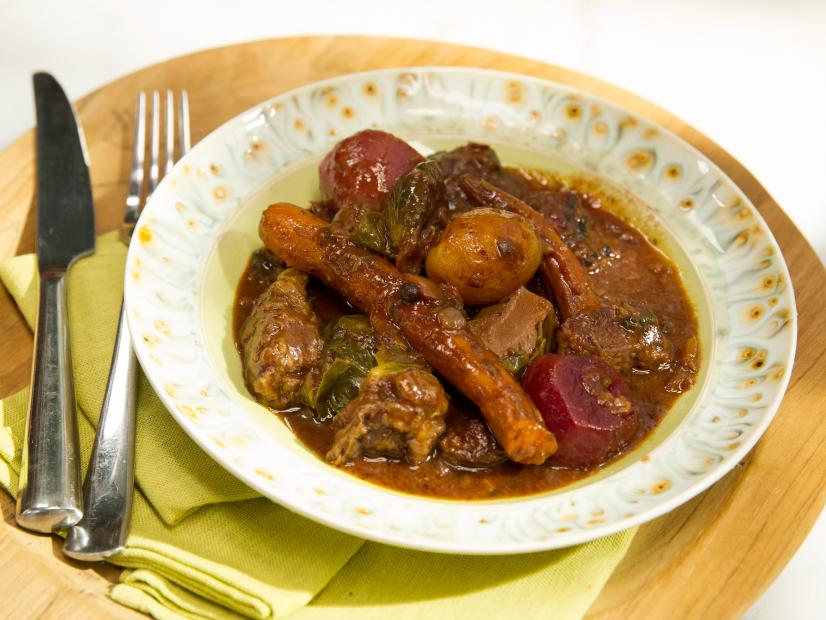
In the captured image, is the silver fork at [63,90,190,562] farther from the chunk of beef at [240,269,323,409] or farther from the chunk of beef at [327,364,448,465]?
the chunk of beef at [327,364,448,465]

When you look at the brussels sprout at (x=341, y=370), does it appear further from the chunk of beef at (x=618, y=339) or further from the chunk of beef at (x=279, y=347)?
the chunk of beef at (x=618, y=339)

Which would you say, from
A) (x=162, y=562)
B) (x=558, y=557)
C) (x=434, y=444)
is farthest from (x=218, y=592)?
(x=558, y=557)

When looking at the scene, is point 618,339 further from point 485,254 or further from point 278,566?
point 278,566

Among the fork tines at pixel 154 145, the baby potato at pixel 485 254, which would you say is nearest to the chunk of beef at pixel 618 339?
the baby potato at pixel 485 254

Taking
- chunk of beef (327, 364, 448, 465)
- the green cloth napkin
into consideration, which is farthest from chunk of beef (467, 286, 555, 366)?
the green cloth napkin

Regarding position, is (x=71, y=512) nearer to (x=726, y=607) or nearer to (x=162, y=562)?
(x=162, y=562)

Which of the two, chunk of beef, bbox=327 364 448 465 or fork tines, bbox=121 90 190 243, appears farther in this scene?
fork tines, bbox=121 90 190 243

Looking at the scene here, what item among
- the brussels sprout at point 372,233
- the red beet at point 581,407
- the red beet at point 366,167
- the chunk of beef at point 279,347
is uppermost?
the red beet at point 366,167
